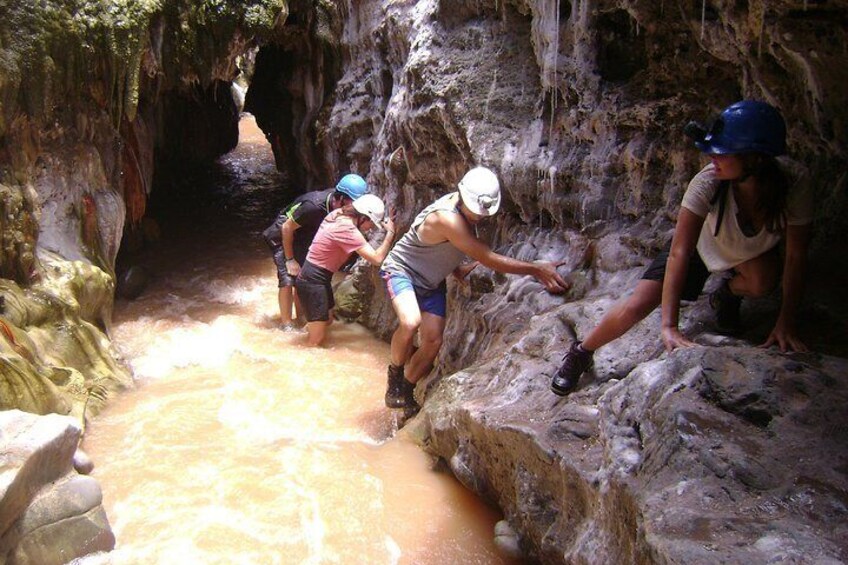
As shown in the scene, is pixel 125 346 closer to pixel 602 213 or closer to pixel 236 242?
pixel 236 242

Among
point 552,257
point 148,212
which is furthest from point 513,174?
point 148,212

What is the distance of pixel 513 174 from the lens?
5262mm

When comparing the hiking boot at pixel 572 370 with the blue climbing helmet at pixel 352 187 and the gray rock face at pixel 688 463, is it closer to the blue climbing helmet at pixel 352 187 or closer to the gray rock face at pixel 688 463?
the gray rock face at pixel 688 463

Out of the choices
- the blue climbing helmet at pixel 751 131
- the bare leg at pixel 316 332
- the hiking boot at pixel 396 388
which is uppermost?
the blue climbing helmet at pixel 751 131

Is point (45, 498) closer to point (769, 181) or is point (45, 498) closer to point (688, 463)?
point (688, 463)

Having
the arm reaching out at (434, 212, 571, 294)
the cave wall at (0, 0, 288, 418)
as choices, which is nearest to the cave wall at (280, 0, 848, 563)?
the arm reaching out at (434, 212, 571, 294)

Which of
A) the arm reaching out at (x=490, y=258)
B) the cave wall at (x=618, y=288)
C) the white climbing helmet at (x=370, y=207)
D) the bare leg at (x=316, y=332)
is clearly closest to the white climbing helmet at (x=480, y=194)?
the arm reaching out at (x=490, y=258)

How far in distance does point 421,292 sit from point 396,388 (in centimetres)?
83

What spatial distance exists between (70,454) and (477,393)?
239 centimetres

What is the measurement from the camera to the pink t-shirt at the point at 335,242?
21.4 feet

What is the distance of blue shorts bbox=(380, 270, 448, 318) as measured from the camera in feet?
16.0

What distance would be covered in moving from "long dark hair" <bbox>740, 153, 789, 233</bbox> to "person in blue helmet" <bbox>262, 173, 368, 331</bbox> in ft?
14.3

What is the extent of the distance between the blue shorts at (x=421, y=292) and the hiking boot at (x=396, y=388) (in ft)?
1.82

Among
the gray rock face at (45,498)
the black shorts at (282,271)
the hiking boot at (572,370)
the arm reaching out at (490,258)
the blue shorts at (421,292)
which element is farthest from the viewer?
the black shorts at (282,271)
